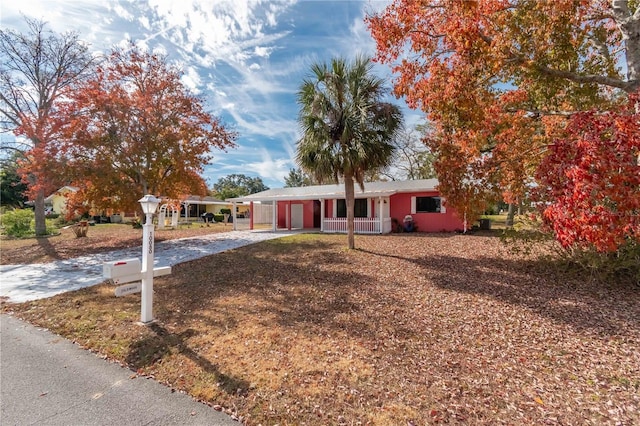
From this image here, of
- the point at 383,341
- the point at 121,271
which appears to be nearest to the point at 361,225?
the point at 383,341

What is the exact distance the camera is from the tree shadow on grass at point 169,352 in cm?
334

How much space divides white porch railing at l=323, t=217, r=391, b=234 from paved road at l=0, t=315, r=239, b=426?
44.8ft

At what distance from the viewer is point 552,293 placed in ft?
20.3

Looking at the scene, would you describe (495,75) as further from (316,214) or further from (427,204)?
(316,214)

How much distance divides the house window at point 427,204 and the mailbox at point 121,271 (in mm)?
14739

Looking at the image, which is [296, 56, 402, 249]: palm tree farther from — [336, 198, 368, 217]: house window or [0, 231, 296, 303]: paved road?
[336, 198, 368, 217]: house window

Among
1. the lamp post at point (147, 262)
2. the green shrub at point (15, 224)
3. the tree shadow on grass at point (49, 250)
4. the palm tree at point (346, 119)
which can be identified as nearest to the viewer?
the lamp post at point (147, 262)

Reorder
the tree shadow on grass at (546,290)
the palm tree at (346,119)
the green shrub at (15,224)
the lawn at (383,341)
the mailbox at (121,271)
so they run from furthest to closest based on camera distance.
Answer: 1. the green shrub at (15,224)
2. the palm tree at (346,119)
3. the tree shadow on grass at (546,290)
4. the mailbox at (121,271)
5. the lawn at (383,341)

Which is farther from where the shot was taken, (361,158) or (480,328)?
(361,158)

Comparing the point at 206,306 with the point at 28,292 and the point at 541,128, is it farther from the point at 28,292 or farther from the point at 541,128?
the point at 541,128

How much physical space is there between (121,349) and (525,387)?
5.06m

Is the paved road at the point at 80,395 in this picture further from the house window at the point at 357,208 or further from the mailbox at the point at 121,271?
the house window at the point at 357,208

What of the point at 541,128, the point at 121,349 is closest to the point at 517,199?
the point at 541,128

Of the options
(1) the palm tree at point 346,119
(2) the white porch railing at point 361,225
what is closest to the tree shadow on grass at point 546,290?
(1) the palm tree at point 346,119
